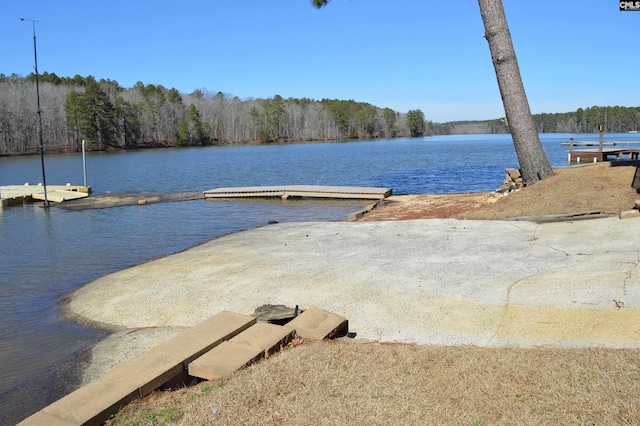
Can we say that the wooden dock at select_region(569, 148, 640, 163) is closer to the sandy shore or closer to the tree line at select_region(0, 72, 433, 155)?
the sandy shore

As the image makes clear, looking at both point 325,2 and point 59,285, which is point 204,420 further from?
point 325,2

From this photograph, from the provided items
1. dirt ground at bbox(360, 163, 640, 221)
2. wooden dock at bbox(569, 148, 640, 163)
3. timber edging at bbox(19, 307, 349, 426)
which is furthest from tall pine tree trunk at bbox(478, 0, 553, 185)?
wooden dock at bbox(569, 148, 640, 163)

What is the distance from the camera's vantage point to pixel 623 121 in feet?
515

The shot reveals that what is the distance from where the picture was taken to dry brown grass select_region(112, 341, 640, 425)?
3.19m

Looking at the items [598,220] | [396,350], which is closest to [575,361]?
[396,350]

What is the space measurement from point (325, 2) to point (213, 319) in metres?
13.9

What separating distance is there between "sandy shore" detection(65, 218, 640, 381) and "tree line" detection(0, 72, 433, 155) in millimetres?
82050

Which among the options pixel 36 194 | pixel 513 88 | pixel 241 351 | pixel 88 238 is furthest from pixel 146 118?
pixel 241 351

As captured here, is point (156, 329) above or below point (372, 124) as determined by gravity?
below

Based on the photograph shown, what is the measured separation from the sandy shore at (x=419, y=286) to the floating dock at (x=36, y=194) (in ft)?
53.9

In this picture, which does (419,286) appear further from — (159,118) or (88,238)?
(159,118)

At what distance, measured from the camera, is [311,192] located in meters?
23.2

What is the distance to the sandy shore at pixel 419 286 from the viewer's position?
5.40 m

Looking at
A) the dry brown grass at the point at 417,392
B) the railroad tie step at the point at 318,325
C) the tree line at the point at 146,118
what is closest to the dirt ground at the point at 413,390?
the dry brown grass at the point at 417,392
